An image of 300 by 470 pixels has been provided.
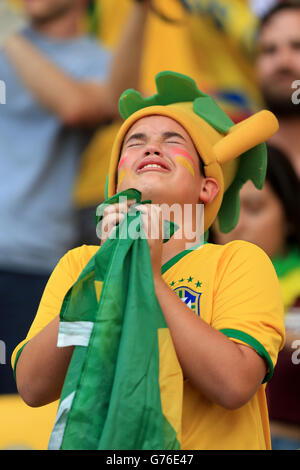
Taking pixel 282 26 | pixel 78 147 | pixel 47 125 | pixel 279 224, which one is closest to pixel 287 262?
pixel 279 224

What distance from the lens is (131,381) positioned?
123cm

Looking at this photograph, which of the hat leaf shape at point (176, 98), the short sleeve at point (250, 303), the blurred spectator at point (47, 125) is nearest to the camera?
the short sleeve at point (250, 303)

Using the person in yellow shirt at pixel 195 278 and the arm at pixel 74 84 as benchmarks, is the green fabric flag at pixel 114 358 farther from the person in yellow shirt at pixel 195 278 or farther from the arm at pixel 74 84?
the arm at pixel 74 84

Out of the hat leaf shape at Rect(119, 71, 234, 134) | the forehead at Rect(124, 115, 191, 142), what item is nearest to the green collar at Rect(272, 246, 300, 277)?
the hat leaf shape at Rect(119, 71, 234, 134)

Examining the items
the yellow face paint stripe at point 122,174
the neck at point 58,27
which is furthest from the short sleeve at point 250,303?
the neck at point 58,27

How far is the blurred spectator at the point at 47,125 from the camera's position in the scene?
2.78 meters

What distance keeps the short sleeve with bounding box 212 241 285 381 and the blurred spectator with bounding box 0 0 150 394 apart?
53.6 inches

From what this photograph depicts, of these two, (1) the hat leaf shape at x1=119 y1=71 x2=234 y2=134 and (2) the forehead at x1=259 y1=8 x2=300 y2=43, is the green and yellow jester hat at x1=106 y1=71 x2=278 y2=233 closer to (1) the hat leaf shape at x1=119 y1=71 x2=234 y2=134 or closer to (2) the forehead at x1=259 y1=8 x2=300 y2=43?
(1) the hat leaf shape at x1=119 y1=71 x2=234 y2=134

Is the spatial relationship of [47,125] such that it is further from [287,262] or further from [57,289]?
[57,289]

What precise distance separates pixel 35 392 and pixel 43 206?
1.55m

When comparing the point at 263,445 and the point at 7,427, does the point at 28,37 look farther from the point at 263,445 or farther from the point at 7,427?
the point at 263,445

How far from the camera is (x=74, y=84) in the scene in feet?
9.75

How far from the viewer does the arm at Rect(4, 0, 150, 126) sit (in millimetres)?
2945

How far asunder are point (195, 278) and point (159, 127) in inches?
12.8
